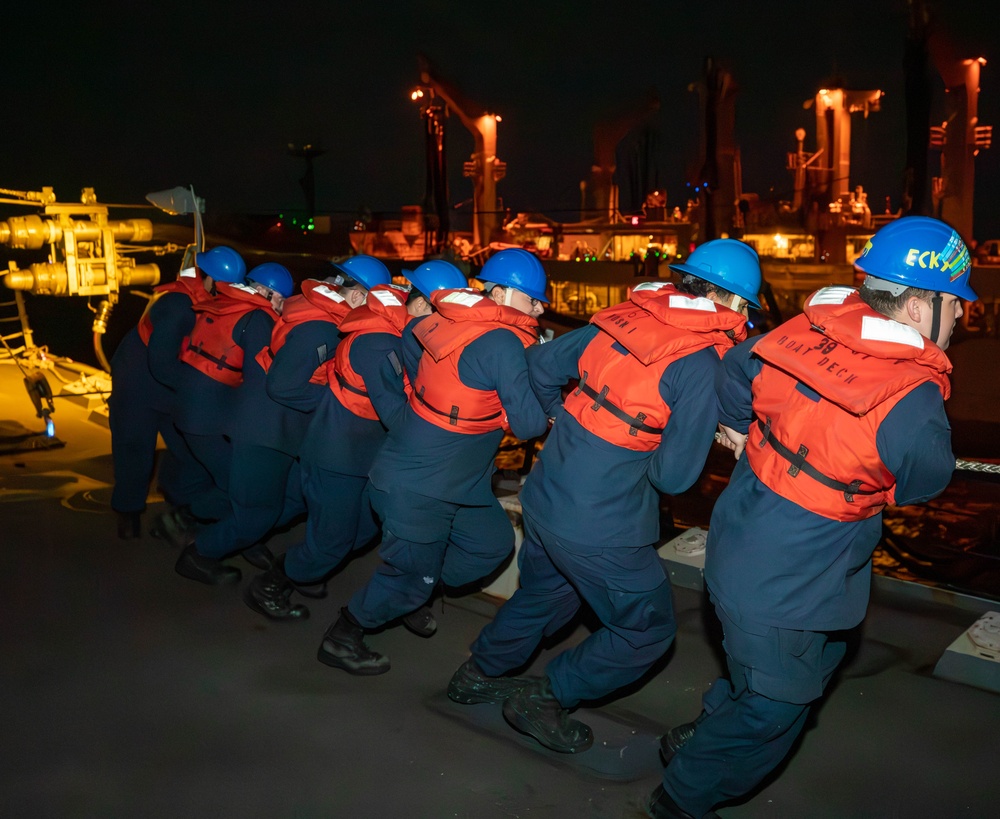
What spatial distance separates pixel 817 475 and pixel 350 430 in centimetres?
234

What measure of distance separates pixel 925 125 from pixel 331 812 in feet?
89.4

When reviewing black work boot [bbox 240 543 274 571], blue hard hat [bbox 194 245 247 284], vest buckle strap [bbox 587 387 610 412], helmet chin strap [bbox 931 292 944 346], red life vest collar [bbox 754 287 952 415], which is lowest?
black work boot [bbox 240 543 274 571]

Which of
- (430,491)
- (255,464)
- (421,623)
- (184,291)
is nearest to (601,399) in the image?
(430,491)

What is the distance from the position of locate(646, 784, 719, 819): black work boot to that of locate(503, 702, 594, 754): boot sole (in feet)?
1.29

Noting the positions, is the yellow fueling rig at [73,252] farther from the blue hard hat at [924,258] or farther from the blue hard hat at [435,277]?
the blue hard hat at [924,258]

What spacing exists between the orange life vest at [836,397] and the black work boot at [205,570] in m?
3.10

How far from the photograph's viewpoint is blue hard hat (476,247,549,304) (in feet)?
11.5

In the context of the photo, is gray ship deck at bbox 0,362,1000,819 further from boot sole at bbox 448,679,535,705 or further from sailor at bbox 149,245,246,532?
sailor at bbox 149,245,246,532

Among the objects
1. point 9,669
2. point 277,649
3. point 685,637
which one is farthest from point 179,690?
point 685,637

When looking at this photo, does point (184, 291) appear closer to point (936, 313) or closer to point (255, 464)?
point (255, 464)

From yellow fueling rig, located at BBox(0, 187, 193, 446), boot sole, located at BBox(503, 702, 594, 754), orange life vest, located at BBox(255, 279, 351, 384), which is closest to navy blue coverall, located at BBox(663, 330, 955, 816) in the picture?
boot sole, located at BBox(503, 702, 594, 754)

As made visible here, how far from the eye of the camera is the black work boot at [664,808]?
8.82 feet

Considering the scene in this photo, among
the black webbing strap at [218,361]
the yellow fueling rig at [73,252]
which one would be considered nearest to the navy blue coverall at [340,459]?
the black webbing strap at [218,361]

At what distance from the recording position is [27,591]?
442 centimetres
